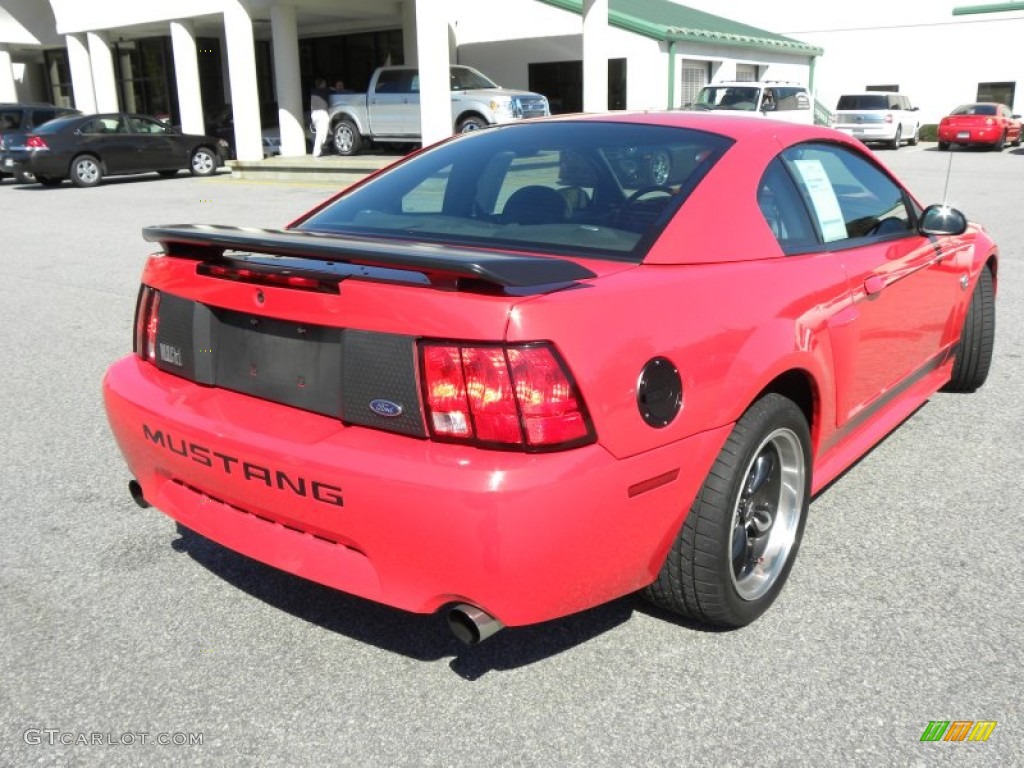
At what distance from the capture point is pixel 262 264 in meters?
2.50

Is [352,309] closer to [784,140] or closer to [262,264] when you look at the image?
[262,264]

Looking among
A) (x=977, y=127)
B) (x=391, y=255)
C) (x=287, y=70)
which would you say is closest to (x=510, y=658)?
(x=391, y=255)

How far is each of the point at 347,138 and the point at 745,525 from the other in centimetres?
2161

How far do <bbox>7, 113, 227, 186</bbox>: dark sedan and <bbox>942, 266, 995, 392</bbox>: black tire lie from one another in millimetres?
19344

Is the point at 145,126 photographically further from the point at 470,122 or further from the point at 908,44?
the point at 908,44

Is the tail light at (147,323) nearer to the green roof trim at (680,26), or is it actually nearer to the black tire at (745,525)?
the black tire at (745,525)

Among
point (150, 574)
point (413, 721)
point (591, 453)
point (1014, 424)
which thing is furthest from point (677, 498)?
point (1014, 424)

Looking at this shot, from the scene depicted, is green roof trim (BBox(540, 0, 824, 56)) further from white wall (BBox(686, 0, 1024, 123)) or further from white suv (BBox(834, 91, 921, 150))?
white suv (BBox(834, 91, 921, 150))

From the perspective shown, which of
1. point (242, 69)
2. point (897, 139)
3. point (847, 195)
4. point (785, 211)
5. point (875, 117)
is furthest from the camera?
point (897, 139)

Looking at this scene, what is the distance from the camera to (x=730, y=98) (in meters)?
23.1

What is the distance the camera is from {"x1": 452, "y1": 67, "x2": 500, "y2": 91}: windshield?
2102 cm

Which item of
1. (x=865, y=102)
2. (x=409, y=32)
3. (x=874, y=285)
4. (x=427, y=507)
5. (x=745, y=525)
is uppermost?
(x=409, y=32)

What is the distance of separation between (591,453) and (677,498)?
370 mm

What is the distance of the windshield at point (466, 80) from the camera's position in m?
21.0
